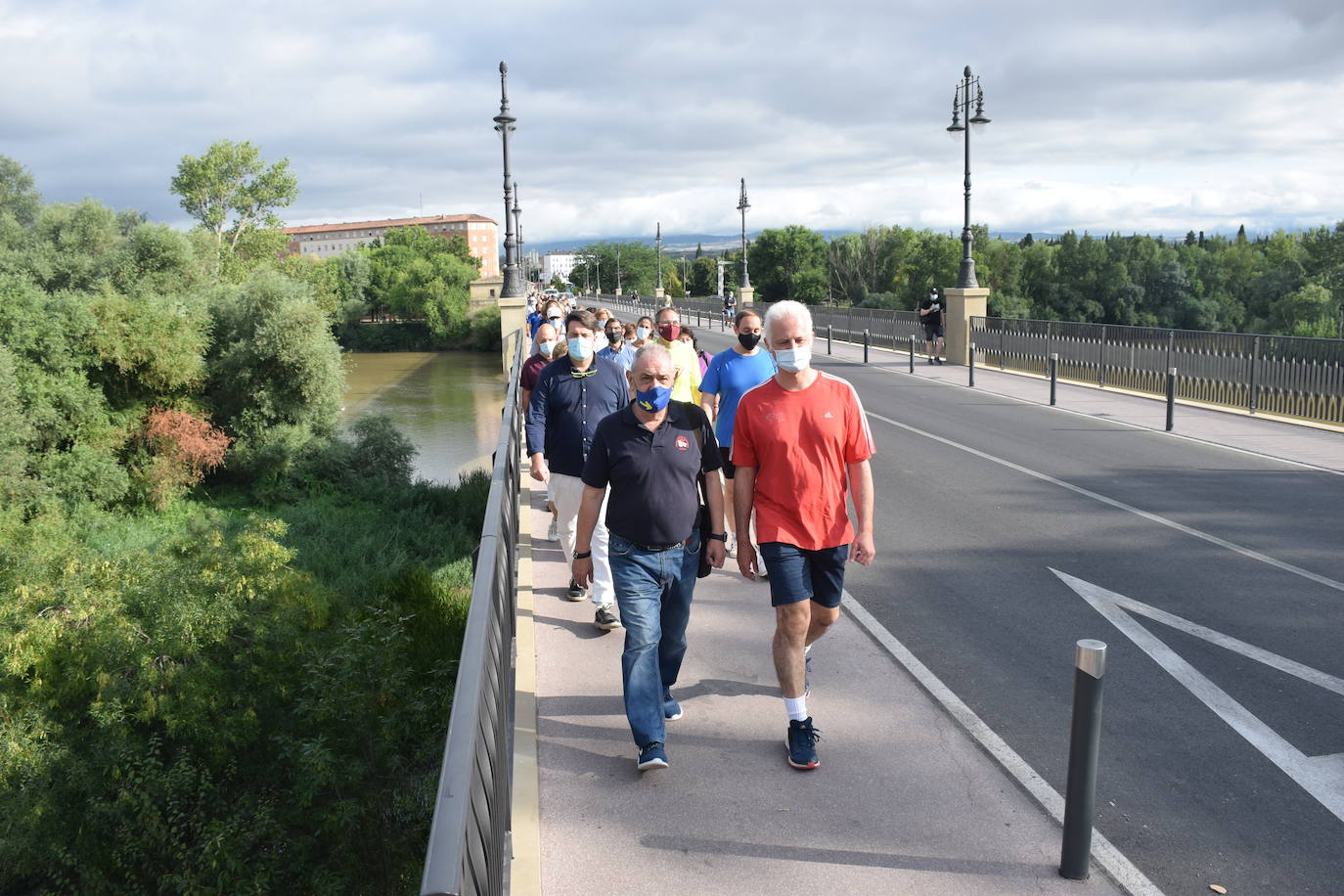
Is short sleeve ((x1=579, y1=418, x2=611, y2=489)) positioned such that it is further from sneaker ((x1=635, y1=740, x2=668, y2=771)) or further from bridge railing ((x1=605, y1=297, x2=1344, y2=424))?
bridge railing ((x1=605, y1=297, x2=1344, y2=424))

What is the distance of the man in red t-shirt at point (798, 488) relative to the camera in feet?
15.4

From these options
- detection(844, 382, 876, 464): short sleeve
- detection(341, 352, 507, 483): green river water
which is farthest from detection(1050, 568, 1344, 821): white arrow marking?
detection(341, 352, 507, 483): green river water

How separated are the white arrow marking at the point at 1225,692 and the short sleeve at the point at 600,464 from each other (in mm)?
3462

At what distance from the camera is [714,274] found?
424 feet

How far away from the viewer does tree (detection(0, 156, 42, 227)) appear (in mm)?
76125

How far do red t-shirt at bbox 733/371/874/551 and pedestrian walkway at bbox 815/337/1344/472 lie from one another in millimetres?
10131

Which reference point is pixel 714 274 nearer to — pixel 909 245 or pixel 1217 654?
pixel 909 245

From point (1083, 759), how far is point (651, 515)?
6.64ft

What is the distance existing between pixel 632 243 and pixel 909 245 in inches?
3343

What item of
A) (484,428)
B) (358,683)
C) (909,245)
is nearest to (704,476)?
(358,683)

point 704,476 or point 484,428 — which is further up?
point 704,476

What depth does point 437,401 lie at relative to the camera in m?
60.1

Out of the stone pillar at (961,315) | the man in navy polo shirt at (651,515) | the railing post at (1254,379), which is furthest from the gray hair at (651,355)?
the stone pillar at (961,315)

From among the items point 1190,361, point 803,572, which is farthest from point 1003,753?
point 1190,361
